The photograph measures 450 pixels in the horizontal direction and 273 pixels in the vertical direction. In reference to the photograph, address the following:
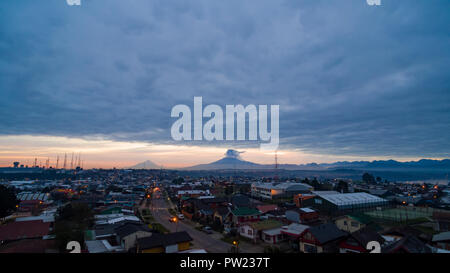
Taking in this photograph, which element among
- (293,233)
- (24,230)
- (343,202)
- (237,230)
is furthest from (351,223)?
(24,230)

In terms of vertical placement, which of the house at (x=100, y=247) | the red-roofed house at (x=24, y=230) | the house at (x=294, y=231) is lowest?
the red-roofed house at (x=24, y=230)

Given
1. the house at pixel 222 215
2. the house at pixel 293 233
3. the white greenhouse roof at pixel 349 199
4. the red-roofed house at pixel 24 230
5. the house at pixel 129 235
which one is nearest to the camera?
the house at pixel 129 235

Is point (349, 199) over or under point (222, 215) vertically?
over

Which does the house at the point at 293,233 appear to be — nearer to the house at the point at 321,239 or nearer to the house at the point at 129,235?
the house at the point at 321,239

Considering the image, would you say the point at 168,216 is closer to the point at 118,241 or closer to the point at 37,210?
the point at 118,241

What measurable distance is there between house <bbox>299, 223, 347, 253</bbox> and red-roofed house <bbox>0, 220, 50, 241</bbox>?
12.3 metres

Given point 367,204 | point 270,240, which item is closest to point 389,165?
point 367,204

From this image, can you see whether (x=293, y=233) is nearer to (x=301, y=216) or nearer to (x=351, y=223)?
(x=351, y=223)

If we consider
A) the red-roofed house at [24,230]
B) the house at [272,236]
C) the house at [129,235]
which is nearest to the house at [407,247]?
the house at [272,236]

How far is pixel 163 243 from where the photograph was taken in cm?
903

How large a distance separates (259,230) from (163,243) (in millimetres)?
4586

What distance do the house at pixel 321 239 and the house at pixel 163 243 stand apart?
4735 mm

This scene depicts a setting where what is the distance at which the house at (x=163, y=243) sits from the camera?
28.9 ft

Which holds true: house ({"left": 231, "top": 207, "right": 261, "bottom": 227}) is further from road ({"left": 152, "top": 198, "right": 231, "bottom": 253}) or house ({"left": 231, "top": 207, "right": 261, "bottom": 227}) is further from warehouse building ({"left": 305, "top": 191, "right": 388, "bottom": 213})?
warehouse building ({"left": 305, "top": 191, "right": 388, "bottom": 213})
